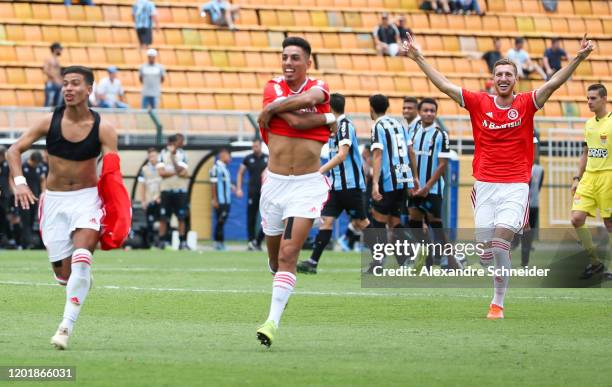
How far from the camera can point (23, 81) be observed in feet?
98.6

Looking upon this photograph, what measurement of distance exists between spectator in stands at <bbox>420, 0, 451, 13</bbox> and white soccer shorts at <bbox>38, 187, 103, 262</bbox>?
2808 cm

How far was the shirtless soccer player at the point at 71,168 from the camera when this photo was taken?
376 inches

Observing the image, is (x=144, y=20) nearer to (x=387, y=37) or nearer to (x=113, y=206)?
(x=387, y=37)

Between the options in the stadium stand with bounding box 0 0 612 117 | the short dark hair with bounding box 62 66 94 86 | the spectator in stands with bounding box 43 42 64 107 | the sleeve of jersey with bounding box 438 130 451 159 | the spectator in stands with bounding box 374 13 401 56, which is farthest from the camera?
the spectator in stands with bounding box 374 13 401 56

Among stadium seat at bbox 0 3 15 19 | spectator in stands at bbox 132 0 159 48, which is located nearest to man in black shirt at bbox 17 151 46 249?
spectator in stands at bbox 132 0 159 48

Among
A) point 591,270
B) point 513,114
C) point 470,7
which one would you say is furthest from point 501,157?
point 470,7

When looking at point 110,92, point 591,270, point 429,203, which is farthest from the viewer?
point 110,92

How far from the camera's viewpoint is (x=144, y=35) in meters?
31.6

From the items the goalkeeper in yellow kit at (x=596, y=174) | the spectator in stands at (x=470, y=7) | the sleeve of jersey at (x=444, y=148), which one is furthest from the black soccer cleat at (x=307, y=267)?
the spectator in stands at (x=470, y=7)

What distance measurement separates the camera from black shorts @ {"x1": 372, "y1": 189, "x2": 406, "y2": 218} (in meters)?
18.7

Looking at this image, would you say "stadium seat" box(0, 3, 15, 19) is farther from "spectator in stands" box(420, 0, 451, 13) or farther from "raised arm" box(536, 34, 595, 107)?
"raised arm" box(536, 34, 595, 107)

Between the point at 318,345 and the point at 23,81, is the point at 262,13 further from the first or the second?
the point at 318,345

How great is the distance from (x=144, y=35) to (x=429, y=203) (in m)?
14.8

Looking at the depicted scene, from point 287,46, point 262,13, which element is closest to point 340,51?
point 262,13
